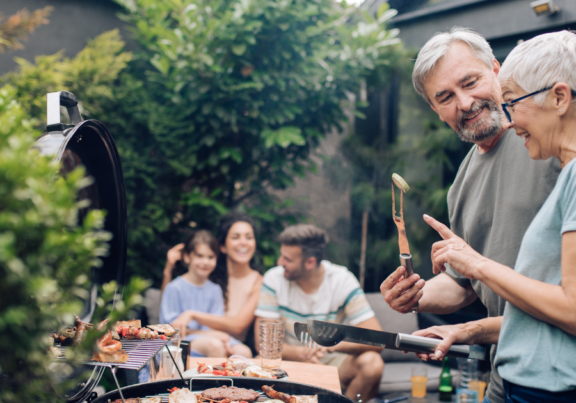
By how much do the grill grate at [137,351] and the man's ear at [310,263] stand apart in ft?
6.02

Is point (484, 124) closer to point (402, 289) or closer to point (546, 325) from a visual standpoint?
point (402, 289)

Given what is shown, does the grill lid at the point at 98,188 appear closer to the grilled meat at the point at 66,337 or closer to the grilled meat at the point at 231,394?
the grilled meat at the point at 66,337

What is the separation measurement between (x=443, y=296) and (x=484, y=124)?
640 mm

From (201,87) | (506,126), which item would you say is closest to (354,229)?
(201,87)

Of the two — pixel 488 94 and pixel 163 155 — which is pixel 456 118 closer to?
pixel 488 94

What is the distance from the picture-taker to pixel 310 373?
5.82 feet

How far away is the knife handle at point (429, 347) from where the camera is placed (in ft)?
4.20

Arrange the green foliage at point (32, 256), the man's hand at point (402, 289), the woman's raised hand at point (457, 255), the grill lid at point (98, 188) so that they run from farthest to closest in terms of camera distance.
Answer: the man's hand at point (402, 289) → the grill lid at point (98, 188) → the woman's raised hand at point (457, 255) → the green foliage at point (32, 256)

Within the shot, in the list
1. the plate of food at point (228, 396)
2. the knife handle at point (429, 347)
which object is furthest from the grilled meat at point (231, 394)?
the knife handle at point (429, 347)

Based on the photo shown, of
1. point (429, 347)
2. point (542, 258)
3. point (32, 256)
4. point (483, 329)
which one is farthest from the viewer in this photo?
point (483, 329)

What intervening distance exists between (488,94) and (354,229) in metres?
4.10

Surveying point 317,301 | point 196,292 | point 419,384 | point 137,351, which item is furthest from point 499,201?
point 196,292

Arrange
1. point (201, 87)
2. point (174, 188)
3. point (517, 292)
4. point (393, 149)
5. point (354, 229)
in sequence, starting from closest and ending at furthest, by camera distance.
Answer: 1. point (517, 292)
2. point (201, 87)
3. point (174, 188)
4. point (393, 149)
5. point (354, 229)

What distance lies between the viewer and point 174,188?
4.08m
